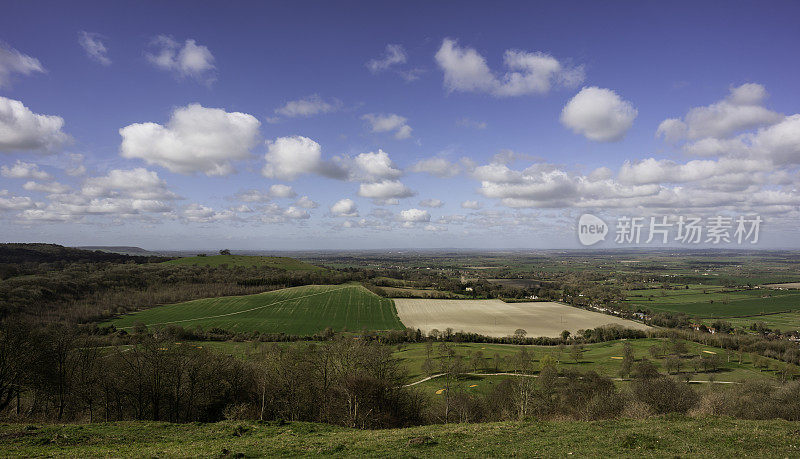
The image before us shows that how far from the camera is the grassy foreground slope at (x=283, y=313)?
3499 inches

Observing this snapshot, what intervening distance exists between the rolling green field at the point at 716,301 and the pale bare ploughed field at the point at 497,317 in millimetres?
24660

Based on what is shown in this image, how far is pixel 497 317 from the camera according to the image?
332 feet

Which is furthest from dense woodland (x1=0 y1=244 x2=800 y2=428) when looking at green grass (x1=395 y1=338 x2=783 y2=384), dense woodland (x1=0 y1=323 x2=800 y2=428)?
green grass (x1=395 y1=338 x2=783 y2=384)

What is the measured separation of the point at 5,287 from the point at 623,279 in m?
245

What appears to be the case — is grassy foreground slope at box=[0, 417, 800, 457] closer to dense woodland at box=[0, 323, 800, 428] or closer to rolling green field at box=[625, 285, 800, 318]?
dense woodland at box=[0, 323, 800, 428]

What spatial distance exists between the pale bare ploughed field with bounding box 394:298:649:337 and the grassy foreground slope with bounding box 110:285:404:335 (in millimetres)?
7154

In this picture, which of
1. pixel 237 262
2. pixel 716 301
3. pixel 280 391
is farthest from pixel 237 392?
pixel 237 262

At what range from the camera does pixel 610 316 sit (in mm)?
106312

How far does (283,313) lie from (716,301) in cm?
14825

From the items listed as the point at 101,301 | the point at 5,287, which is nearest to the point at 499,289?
the point at 101,301

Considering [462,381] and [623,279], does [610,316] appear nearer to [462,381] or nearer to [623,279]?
[462,381]

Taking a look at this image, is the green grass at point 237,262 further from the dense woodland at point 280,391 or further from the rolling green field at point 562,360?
the dense woodland at point 280,391

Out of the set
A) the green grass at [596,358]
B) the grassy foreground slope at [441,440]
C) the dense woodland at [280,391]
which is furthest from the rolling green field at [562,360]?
the grassy foreground slope at [441,440]

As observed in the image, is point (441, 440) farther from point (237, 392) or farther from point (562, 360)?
point (562, 360)
